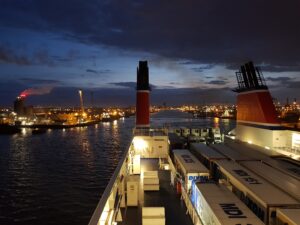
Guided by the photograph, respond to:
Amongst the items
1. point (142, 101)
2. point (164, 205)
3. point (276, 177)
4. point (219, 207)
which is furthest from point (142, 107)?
point (219, 207)

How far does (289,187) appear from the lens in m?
6.69

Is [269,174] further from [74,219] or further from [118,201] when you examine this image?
[74,219]

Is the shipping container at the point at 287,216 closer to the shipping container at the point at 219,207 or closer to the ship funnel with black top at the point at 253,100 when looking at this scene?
the shipping container at the point at 219,207

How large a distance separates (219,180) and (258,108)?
571 cm

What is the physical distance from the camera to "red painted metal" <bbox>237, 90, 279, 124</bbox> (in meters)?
13.0

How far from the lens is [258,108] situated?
13578mm

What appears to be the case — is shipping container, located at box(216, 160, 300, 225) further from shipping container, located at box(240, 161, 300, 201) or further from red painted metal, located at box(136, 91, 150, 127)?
red painted metal, located at box(136, 91, 150, 127)

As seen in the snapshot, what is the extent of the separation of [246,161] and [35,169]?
69.3 feet

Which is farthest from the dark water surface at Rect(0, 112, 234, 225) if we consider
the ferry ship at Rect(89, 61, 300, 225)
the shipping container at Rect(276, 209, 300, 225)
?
the shipping container at Rect(276, 209, 300, 225)

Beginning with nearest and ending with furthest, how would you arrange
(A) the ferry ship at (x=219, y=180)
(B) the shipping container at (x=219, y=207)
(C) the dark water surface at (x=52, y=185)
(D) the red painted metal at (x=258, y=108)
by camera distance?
(B) the shipping container at (x=219, y=207) → (A) the ferry ship at (x=219, y=180) → (D) the red painted metal at (x=258, y=108) → (C) the dark water surface at (x=52, y=185)

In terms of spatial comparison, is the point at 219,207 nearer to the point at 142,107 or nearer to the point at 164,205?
the point at 164,205

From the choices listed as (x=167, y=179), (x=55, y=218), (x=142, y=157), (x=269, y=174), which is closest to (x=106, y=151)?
(x=55, y=218)

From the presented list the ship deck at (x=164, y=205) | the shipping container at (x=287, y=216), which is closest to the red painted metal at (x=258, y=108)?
the ship deck at (x=164, y=205)

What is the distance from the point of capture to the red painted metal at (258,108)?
42.7 feet
